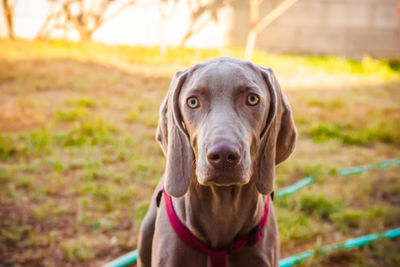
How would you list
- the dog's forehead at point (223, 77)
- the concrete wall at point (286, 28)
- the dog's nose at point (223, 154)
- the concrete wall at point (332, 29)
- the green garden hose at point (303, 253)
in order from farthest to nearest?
the concrete wall at point (332, 29), the concrete wall at point (286, 28), the green garden hose at point (303, 253), the dog's forehead at point (223, 77), the dog's nose at point (223, 154)

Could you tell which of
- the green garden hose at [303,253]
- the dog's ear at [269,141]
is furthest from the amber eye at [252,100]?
the green garden hose at [303,253]

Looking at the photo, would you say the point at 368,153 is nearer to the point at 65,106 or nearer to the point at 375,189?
the point at 375,189

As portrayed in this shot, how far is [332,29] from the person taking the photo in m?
9.73

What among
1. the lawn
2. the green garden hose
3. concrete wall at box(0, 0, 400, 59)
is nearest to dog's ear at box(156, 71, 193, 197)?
the green garden hose

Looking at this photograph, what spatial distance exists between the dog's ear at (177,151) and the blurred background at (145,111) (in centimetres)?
134

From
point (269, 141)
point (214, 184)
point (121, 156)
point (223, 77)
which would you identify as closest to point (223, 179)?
point (214, 184)

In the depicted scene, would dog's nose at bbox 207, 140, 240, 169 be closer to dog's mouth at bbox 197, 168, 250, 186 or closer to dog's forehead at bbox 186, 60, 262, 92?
dog's mouth at bbox 197, 168, 250, 186

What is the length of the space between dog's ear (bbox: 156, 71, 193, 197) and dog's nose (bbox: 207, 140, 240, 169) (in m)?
0.28

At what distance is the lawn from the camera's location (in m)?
3.04

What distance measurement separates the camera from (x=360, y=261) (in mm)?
2826

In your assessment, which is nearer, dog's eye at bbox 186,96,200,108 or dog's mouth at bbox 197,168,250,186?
dog's mouth at bbox 197,168,250,186

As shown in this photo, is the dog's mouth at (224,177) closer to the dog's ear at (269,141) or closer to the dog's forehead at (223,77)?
the dog's ear at (269,141)

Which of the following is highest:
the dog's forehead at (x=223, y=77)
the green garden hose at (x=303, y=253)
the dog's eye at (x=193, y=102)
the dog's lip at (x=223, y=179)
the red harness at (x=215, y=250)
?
the dog's forehead at (x=223, y=77)

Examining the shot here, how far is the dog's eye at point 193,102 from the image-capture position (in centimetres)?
181
